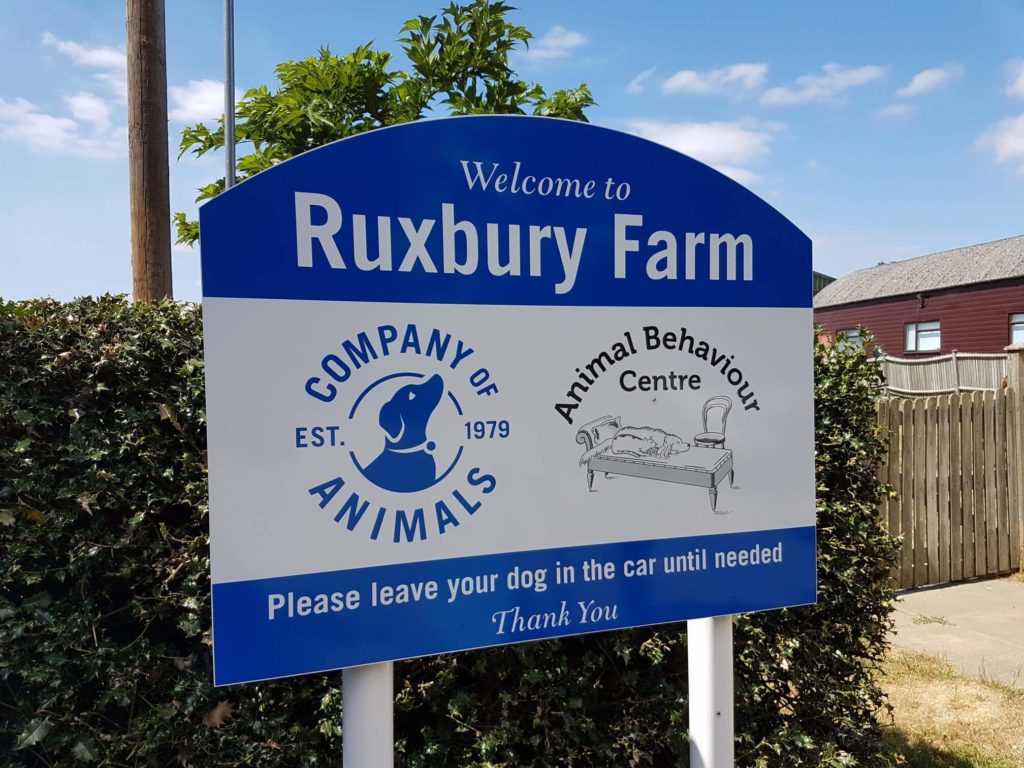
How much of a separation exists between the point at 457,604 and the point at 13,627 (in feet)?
4.66

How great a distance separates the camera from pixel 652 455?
6.71 ft

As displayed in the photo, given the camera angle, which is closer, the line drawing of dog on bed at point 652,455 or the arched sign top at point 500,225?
the arched sign top at point 500,225

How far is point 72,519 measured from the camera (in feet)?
7.70

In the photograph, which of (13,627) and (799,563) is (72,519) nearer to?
(13,627)

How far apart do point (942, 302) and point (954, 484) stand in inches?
931

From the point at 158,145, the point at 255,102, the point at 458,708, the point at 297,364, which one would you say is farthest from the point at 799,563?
the point at 158,145

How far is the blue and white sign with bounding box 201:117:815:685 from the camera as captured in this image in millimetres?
1721

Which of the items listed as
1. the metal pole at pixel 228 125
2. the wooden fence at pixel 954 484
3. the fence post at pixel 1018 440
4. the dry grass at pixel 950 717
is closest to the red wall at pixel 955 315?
the fence post at pixel 1018 440

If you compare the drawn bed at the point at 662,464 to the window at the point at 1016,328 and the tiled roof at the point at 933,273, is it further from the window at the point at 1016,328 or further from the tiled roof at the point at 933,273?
the tiled roof at the point at 933,273

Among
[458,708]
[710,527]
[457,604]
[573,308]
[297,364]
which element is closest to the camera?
[297,364]

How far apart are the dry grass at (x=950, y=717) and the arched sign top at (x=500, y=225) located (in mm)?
2539

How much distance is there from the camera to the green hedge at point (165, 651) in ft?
7.59

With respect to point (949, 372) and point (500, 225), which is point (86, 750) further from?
point (949, 372)

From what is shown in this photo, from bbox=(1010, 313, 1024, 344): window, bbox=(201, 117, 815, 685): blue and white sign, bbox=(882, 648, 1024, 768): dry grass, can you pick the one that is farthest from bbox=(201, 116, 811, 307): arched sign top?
bbox=(1010, 313, 1024, 344): window
